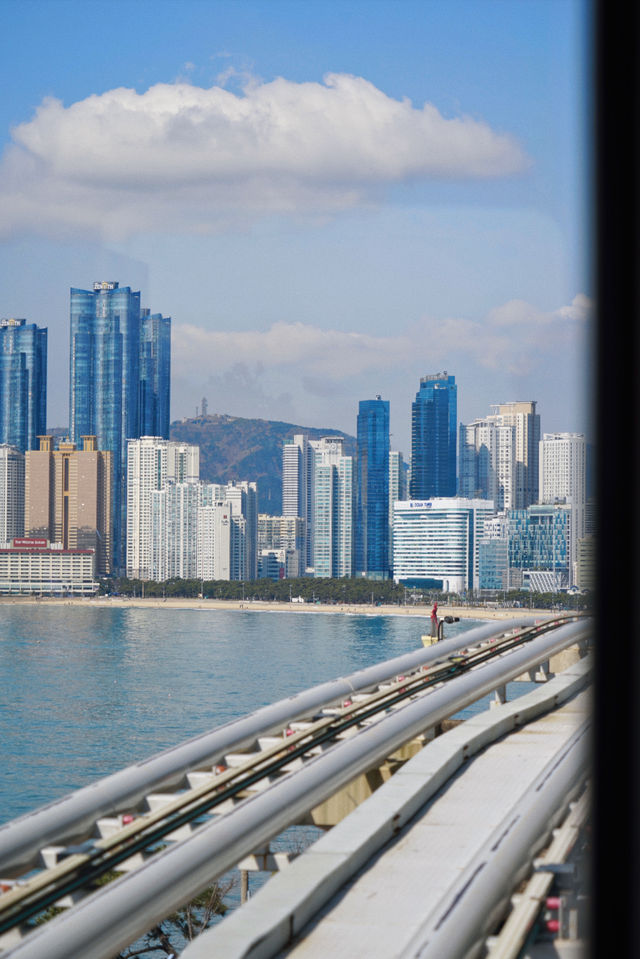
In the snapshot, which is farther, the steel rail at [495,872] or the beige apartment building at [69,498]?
the beige apartment building at [69,498]

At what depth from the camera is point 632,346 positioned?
1376mm

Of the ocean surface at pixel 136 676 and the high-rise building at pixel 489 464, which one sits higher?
the high-rise building at pixel 489 464

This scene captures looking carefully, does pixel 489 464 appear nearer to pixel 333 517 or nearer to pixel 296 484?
pixel 333 517

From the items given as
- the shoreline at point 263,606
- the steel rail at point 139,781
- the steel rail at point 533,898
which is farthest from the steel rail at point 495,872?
the shoreline at point 263,606

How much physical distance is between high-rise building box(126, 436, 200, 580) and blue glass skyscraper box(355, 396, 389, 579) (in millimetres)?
12436

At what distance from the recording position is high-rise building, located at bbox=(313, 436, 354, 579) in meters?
78.8

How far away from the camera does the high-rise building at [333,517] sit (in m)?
78.8

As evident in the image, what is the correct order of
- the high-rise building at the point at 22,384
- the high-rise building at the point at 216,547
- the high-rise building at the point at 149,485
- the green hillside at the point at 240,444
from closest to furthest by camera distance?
the high-rise building at the point at 216,547 → the high-rise building at the point at 149,485 → the high-rise building at the point at 22,384 → the green hillside at the point at 240,444

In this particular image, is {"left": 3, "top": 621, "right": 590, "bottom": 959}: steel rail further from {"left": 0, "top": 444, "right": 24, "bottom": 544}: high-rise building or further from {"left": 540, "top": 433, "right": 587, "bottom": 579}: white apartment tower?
{"left": 0, "top": 444, "right": 24, "bottom": 544}: high-rise building

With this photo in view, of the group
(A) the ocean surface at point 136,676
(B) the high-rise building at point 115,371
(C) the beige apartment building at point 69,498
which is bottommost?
(A) the ocean surface at point 136,676

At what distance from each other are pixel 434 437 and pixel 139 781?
8608 cm

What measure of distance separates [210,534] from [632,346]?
7179 cm

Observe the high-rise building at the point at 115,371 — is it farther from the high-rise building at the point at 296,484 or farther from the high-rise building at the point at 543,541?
the high-rise building at the point at 543,541

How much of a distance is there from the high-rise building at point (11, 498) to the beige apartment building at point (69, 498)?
101cm
